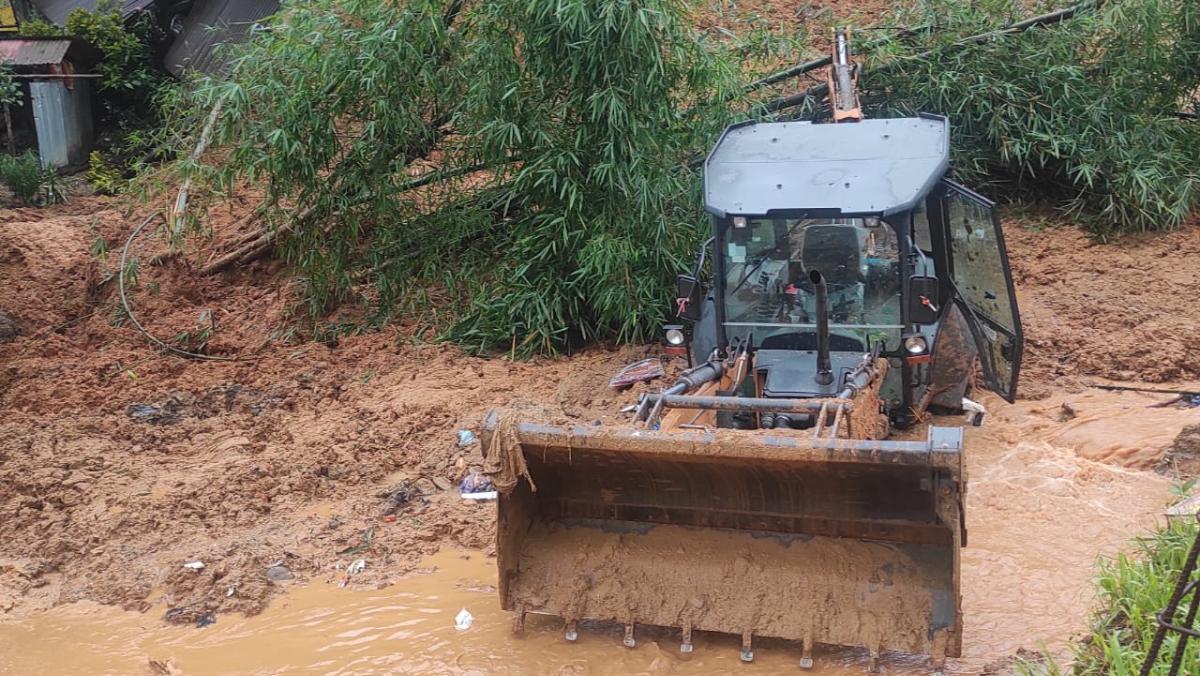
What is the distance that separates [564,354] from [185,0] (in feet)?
25.4

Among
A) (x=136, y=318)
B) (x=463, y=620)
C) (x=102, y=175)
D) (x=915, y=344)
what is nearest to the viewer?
(x=463, y=620)

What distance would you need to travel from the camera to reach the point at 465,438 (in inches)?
272

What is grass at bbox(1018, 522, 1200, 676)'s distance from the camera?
12.4 ft

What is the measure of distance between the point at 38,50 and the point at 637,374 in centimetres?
852

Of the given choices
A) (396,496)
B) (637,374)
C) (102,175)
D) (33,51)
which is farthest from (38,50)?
(396,496)

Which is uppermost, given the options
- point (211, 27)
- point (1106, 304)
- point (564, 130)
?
point (211, 27)

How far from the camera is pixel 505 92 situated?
8.08m

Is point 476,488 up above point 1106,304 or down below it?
below

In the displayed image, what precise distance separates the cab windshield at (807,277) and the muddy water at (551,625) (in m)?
1.14

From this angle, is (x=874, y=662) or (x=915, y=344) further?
(x=915, y=344)

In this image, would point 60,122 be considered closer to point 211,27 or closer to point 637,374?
point 211,27

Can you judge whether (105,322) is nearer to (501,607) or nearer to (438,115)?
(438,115)

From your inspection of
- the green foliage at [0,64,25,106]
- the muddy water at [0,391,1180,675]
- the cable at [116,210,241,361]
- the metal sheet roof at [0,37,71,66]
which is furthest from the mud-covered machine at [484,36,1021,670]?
the metal sheet roof at [0,37,71,66]

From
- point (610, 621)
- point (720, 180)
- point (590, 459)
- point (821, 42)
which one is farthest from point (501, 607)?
point (821, 42)
